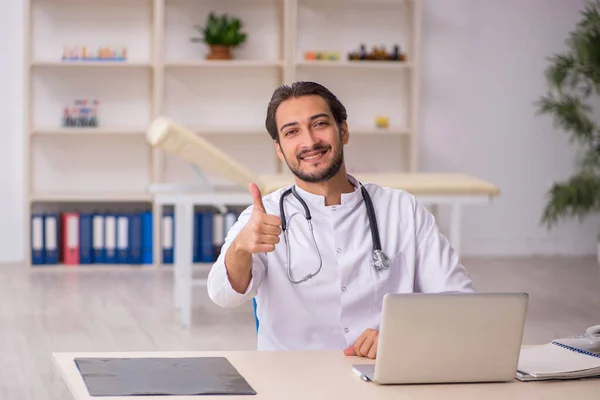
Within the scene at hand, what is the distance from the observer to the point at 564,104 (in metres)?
6.52

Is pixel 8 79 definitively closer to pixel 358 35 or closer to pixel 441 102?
pixel 358 35

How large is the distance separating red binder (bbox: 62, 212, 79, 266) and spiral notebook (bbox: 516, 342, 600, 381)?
15.8ft

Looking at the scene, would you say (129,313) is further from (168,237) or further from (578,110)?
(578,110)

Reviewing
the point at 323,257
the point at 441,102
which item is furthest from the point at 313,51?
the point at 323,257

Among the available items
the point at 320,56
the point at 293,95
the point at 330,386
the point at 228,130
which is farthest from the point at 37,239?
the point at 330,386

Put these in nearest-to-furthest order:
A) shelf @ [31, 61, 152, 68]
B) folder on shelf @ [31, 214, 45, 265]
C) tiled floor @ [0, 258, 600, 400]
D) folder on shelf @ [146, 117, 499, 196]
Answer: tiled floor @ [0, 258, 600, 400], folder on shelf @ [146, 117, 499, 196], shelf @ [31, 61, 152, 68], folder on shelf @ [31, 214, 45, 265]

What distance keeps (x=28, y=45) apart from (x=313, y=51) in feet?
6.07

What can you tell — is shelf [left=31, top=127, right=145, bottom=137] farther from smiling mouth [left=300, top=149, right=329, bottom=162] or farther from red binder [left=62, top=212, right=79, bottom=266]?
smiling mouth [left=300, top=149, right=329, bottom=162]

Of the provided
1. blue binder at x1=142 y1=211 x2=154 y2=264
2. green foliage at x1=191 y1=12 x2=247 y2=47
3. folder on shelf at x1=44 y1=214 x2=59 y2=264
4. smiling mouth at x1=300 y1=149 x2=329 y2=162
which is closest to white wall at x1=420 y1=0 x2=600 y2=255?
green foliage at x1=191 y1=12 x2=247 y2=47

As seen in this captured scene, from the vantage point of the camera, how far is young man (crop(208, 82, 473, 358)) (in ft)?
8.12

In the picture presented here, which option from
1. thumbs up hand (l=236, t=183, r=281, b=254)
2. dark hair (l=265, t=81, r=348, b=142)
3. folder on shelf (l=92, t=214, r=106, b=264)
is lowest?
folder on shelf (l=92, t=214, r=106, b=264)

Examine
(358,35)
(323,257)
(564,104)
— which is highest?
(358,35)

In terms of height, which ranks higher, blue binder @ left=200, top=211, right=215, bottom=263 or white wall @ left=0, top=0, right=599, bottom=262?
white wall @ left=0, top=0, right=599, bottom=262

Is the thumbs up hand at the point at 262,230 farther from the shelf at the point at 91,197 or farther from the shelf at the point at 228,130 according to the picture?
the shelf at the point at 91,197
